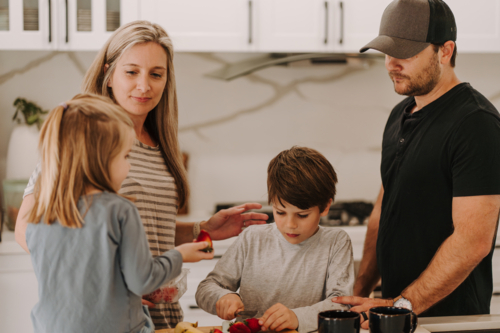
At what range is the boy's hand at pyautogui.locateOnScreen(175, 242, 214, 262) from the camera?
86 cm

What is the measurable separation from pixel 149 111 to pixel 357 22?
1.51 m

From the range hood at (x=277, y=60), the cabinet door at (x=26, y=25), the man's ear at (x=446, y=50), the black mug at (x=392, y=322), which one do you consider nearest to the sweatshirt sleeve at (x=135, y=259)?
the black mug at (x=392, y=322)

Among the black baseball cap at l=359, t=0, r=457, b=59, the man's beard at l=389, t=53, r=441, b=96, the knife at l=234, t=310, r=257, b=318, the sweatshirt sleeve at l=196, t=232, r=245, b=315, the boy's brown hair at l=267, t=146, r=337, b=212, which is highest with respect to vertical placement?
the black baseball cap at l=359, t=0, r=457, b=59

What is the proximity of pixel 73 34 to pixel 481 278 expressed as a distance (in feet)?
6.57

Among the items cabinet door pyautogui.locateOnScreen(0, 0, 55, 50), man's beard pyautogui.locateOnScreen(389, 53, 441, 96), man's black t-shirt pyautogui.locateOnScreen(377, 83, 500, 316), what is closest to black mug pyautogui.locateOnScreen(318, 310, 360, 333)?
man's black t-shirt pyautogui.locateOnScreen(377, 83, 500, 316)

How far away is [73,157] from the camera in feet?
2.51

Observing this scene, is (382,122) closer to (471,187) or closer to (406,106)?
(406,106)

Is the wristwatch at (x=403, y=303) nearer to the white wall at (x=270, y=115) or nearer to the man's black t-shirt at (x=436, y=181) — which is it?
the man's black t-shirt at (x=436, y=181)

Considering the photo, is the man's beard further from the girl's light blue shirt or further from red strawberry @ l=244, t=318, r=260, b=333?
the girl's light blue shirt

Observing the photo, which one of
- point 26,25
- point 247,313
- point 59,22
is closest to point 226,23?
point 59,22

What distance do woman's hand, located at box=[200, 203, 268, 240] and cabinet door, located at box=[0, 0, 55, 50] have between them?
4.65ft

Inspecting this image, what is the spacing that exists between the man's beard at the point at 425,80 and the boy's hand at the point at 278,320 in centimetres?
71

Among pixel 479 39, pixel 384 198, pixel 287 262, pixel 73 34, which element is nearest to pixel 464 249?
pixel 384 198

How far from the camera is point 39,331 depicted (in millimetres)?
808
